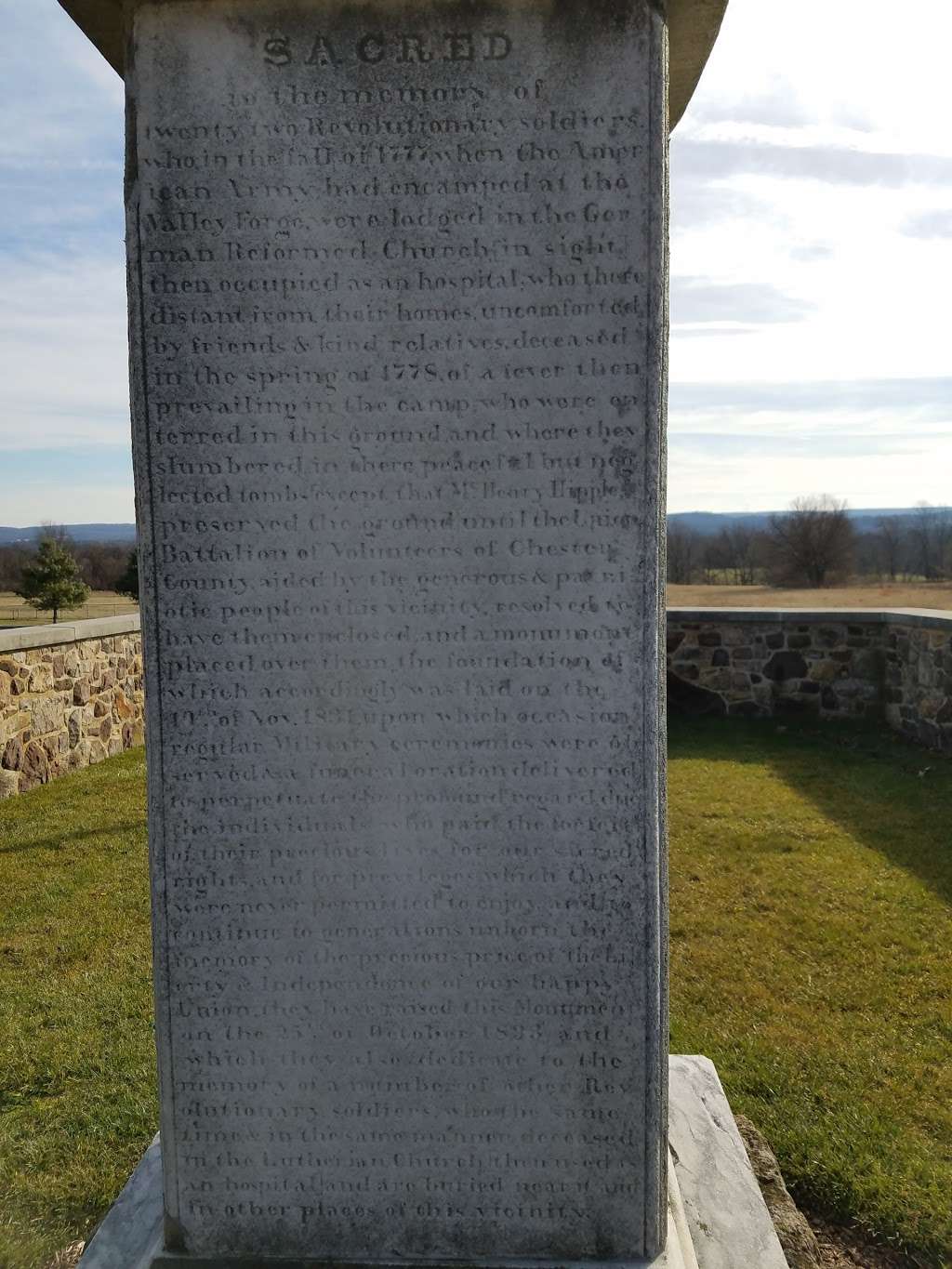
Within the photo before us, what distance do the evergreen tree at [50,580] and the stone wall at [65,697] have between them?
20833mm

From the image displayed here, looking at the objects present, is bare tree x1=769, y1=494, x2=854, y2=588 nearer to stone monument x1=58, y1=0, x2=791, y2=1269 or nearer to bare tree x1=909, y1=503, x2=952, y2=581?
bare tree x1=909, y1=503, x2=952, y2=581

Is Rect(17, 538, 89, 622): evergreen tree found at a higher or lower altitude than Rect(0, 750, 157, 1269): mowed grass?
higher

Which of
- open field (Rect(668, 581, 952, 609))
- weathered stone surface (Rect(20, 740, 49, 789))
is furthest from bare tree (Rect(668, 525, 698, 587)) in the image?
weathered stone surface (Rect(20, 740, 49, 789))

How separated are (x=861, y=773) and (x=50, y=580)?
27111 mm

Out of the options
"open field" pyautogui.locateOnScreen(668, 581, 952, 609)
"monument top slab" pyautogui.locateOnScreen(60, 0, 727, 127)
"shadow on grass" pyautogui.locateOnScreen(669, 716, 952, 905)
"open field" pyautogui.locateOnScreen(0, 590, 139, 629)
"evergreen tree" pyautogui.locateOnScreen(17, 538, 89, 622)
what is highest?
"monument top slab" pyautogui.locateOnScreen(60, 0, 727, 127)

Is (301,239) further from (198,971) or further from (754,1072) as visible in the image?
(754,1072)

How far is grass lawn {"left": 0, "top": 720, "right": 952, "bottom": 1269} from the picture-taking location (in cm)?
324

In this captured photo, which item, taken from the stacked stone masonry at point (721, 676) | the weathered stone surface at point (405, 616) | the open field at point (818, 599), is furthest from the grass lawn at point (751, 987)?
the open field at point (818, 599)

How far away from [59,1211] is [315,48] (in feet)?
11.4

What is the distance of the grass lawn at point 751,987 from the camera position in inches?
128

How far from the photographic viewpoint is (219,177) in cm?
222

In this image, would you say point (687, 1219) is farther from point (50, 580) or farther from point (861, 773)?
point (50, 580)

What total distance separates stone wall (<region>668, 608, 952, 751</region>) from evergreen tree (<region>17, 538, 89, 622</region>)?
23590mm

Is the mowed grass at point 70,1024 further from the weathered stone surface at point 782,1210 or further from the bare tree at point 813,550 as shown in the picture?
the bare tree at point 813,550
